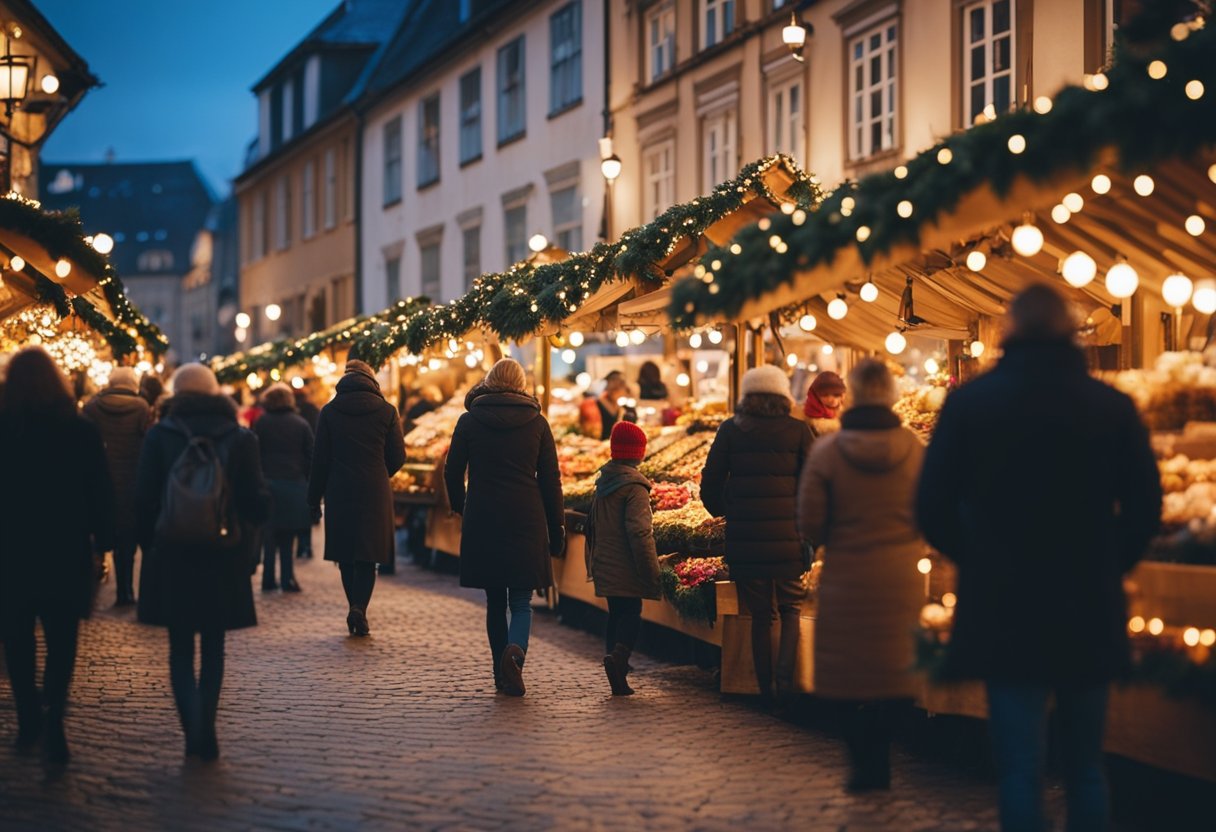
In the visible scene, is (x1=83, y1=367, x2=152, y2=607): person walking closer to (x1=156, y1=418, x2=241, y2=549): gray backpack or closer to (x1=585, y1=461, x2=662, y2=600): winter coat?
(x1=585, y1=461, x2=662, y2=600): winter coat

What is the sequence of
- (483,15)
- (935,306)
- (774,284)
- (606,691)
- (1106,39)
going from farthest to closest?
1. (483,15)
2. (1106,39)
3. (935,306)
4. (606,691)
5. (774,284)

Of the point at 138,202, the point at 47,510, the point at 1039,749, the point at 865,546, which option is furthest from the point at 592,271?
the point at 138,202

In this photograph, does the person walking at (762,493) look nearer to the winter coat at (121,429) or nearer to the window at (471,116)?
the winter coat at (121,429)

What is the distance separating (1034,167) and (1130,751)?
2494 millimetres

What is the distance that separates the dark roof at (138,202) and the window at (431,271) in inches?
2294

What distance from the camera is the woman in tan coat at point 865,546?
23.4 ft

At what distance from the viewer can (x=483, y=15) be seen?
33688mm

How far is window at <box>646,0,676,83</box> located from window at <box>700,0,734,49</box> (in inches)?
40.7

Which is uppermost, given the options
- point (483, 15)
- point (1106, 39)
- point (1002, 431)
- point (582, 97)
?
point (483, 15)

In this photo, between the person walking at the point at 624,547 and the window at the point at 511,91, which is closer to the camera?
the person walking at the point at 624,547

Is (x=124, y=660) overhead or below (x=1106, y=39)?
below

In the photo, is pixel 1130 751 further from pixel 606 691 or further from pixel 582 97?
pixel 582 97


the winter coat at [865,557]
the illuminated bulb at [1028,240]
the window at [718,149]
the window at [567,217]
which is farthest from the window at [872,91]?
the winter coat at [865,557]

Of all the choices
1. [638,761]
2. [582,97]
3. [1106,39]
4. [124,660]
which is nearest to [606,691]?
[638,761]
